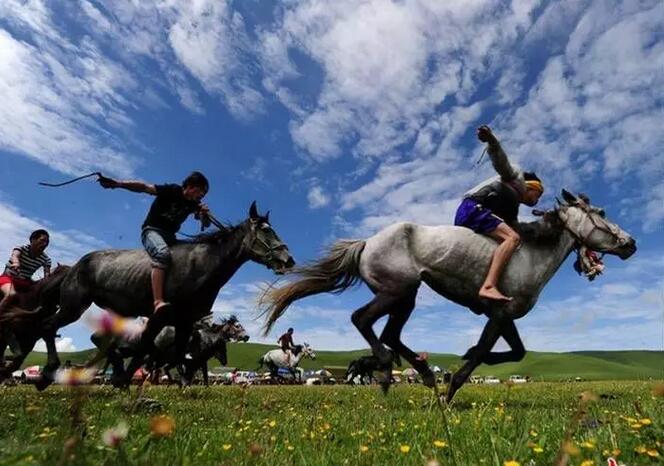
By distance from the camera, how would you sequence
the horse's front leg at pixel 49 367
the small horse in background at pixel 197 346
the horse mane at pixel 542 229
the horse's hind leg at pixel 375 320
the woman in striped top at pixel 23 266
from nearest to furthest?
1. the horse's hind leg at pixel 375 320
2. the horse mane at pixel 542 229
3. the horse's front leg at pixel 49 367
4. the woman in striped top at pixel 23 266
5. the small horse in background at pixel 197 346

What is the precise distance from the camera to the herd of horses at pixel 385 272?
311 inches

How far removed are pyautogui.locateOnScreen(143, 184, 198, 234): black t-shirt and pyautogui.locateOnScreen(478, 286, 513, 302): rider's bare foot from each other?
15.0 feet

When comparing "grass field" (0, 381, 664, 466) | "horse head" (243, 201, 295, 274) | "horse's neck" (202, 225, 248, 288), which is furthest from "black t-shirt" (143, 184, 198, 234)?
"grass field" (0, 381, 664, 466)

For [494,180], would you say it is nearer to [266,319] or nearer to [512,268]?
[512,268]

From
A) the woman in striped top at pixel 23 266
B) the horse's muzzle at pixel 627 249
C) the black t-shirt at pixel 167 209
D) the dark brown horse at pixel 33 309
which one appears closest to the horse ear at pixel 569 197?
the horse's muzzle at pixel 627 249

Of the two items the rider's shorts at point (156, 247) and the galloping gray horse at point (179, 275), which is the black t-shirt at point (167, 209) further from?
the galloping gray horse at point (179, 275)

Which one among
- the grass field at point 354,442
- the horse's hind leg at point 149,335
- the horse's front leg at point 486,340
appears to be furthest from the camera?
the horse's front leg at point 486,340

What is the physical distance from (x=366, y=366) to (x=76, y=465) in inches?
283

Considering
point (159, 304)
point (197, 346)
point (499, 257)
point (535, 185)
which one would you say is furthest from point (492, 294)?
point (197, 346)

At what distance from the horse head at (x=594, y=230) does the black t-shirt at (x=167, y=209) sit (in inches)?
237

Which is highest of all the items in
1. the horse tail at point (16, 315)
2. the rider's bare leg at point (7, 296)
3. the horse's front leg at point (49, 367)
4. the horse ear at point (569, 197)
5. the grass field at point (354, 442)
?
the horse ear at point (569, 197)

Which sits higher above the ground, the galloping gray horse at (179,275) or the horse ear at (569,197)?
the horse ear at (569,197)

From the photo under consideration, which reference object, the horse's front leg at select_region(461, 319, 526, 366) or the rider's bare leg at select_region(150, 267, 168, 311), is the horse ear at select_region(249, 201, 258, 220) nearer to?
the rider's bare leg at select_region(150, 267, 168, 311)

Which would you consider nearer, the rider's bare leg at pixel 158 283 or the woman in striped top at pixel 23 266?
the rider's bare leg at pixel 158 283
